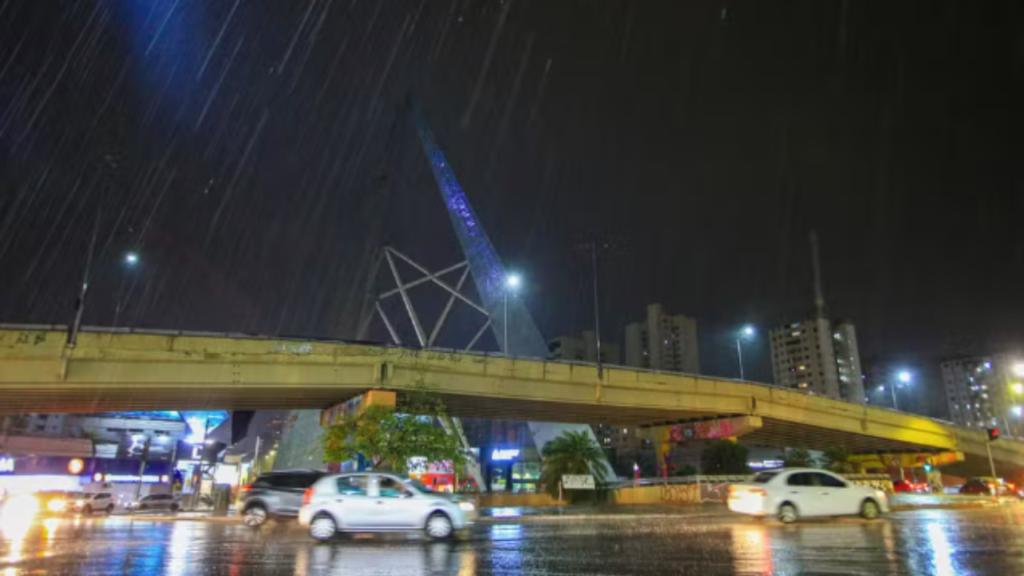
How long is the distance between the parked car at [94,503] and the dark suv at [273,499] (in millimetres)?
25838

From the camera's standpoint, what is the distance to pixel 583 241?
148 ft

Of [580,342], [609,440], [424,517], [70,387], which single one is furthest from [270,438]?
[424,517]

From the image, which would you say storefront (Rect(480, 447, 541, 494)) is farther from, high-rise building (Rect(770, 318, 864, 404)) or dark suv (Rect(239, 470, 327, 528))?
dark suv (Rect(239, 470, 327, 528))

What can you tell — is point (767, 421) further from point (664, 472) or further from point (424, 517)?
point (424, 517)

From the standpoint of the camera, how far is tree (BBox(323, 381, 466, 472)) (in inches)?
1087

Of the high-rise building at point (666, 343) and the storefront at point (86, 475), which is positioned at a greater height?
the high-rise building at point (666, 343)

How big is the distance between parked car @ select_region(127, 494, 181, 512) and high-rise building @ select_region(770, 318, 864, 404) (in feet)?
415

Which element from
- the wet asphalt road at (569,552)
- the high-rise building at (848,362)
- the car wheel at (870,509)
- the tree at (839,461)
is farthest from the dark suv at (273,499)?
the high-rise building at (848,362)

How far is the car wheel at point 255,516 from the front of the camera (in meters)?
21.9

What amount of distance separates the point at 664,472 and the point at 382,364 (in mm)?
29021

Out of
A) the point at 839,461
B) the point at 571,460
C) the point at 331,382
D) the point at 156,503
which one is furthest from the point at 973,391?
the point at 156,503

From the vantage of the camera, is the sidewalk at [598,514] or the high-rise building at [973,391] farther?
the high-rise building at [973,391]

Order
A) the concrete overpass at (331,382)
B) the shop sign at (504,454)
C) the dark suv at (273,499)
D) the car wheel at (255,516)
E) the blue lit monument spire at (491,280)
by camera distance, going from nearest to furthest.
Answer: the car wheel at (255,516) → the dark suv at (273,499) → the concrete overpass at (331,382) → the blue lit monument spire at (491,280) → the shop sign at (504,454)

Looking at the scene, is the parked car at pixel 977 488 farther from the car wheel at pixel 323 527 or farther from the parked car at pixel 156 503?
the parked car at pixel 156 503
